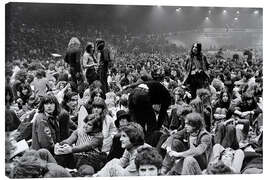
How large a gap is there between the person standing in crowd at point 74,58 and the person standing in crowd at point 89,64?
0.33 feet

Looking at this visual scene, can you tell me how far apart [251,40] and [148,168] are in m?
2.81

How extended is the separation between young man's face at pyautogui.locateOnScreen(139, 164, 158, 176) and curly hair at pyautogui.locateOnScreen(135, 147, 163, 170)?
46 millimetres

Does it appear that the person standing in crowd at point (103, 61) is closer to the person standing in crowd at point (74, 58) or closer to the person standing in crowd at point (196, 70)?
the person standing in crowd at point (74, 58)

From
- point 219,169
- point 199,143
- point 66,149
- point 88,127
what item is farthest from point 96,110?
point 219,169

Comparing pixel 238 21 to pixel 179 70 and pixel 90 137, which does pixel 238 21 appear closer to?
pixel 179 70

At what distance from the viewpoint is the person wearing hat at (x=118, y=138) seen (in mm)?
8859

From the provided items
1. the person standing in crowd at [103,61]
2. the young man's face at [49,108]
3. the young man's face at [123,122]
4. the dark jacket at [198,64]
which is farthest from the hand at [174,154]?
the young man's face at [49,108]

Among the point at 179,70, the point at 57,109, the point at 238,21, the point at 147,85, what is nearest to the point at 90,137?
the point at 57,109

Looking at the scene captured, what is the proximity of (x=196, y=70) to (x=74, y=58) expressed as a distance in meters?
2.00

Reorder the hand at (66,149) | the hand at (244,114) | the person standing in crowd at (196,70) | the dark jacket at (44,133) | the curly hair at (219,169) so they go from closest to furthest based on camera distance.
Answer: the dark jacket at (44,133), the hand at (66,149), the curly hair at (219,169), the person standing in crowd at (196,70), the hand at (244,114)

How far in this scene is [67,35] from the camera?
8883mm

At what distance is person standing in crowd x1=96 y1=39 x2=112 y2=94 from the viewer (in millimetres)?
9047

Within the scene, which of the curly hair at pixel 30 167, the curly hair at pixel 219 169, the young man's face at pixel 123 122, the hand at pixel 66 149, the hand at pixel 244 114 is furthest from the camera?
the hand at pixel 244 114

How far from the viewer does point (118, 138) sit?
8883 mm
